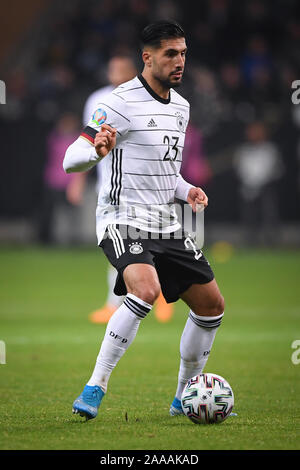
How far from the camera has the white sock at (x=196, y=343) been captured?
223 inches

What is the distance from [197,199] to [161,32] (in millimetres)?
1057

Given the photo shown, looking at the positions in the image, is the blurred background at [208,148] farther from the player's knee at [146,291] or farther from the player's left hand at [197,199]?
the player's knee at [146,291]

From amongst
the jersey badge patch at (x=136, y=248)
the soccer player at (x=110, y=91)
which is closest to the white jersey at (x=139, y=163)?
the jersey badge patch at (x=136, y=248)

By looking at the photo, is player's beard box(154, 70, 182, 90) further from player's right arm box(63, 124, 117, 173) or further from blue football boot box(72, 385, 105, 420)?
blue football boot box(72, 385, 105, 420)

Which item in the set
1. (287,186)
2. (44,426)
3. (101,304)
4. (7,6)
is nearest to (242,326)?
(101,304)

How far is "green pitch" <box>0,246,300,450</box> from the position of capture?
4902mm

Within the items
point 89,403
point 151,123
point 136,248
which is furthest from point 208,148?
point 89,403

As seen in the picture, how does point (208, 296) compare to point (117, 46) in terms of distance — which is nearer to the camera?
point (208, 296)

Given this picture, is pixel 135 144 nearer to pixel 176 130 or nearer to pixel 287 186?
pixel 176 130

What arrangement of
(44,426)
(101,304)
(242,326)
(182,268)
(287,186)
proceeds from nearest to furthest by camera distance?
(44,426), (182,268), (242,326), (101,304), (287,186)

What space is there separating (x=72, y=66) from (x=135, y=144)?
1653 centimetres

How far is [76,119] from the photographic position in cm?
1897

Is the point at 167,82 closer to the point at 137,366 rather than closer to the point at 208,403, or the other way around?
the point at 208,403

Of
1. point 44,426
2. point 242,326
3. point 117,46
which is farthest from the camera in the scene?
point 117,46
